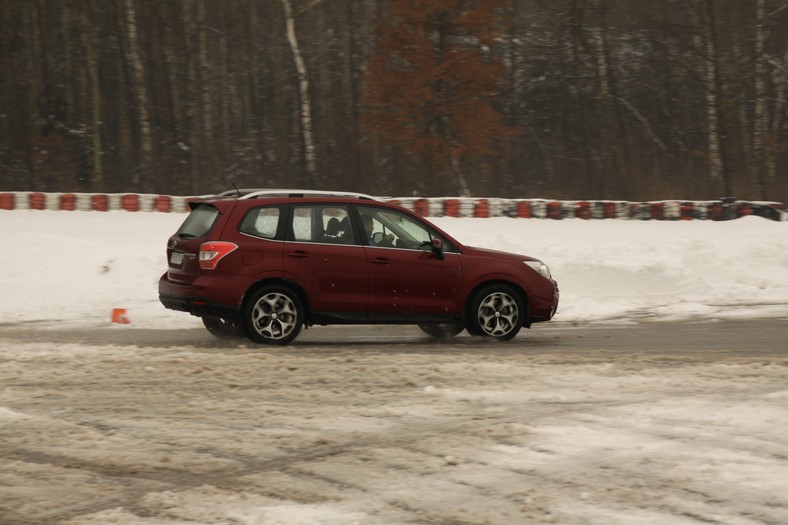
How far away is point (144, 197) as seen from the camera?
29.8 metres

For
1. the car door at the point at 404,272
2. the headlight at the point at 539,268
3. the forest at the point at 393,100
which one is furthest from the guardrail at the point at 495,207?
the car door at the point at 404,272

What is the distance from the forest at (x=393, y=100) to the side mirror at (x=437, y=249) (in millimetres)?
28313

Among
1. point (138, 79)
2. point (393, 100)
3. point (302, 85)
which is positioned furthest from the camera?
point (393, 100)

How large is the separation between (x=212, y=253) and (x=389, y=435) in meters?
5.05

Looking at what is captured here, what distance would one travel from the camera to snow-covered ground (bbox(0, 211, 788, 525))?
5895mm

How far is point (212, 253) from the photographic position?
12125 millimetres

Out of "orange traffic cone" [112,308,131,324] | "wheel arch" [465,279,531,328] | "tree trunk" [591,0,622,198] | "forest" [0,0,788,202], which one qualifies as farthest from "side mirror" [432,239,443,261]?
"tree trunk" [591,0,622,198]

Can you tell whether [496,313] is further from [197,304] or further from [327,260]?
[197,304]

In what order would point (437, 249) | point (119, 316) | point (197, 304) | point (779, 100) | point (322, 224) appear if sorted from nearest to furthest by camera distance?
point (197, 304)
point (322, 224)
point (437, 249)
point (119, 316)
point (779, 100)

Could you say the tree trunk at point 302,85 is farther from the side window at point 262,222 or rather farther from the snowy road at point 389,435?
the snowy road at point 389,435

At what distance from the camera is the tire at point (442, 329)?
13859 millimetres

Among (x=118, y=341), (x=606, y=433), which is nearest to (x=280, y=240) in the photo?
(x=118, y=341)

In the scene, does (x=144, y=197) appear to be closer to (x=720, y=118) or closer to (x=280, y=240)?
(x=280, y=240)

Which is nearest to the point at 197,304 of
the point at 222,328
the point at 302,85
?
the point at 222,328
